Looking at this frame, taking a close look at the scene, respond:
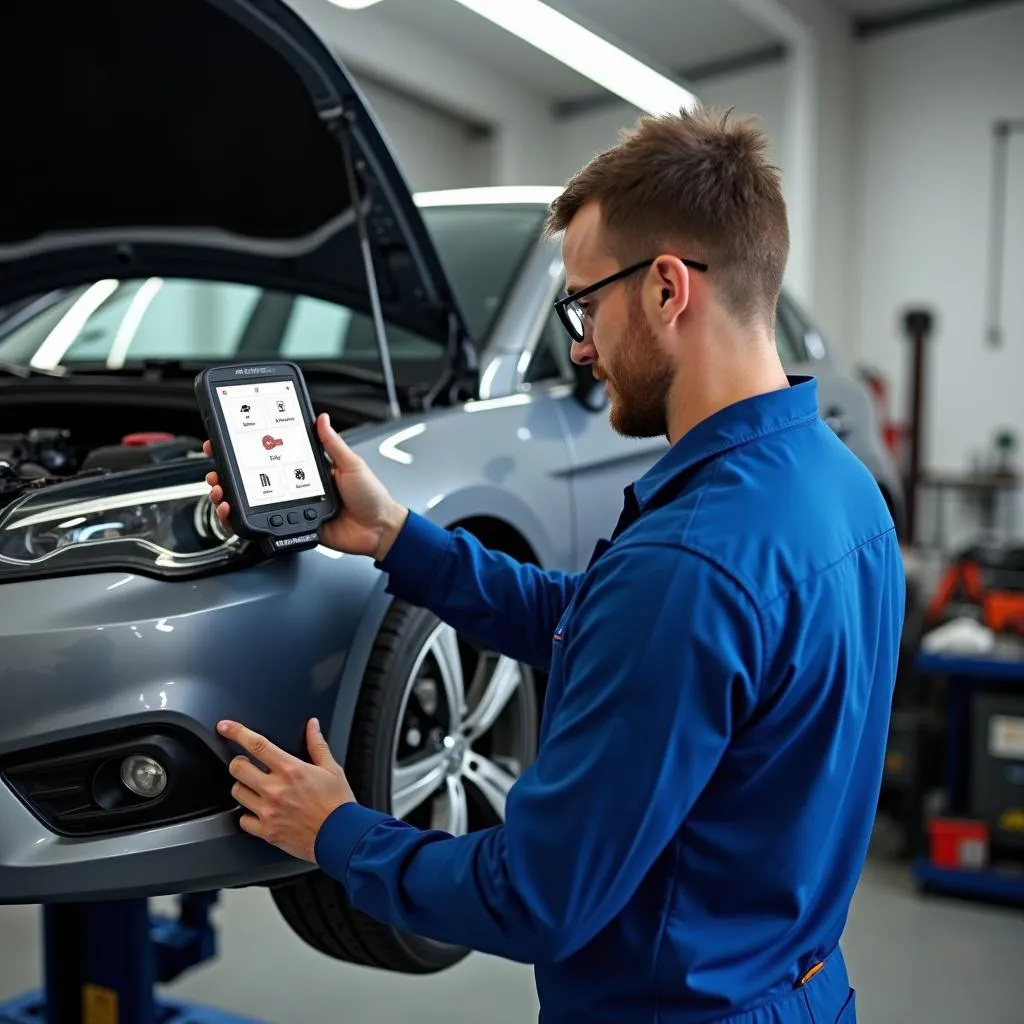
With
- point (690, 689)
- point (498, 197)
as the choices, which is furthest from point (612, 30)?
point (690, 689)

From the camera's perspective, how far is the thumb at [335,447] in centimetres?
146

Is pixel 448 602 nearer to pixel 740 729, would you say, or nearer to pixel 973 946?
pixel 740 729

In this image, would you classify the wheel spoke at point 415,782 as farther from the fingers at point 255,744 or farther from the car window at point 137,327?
the car window at point 137,327

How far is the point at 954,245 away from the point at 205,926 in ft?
20.3

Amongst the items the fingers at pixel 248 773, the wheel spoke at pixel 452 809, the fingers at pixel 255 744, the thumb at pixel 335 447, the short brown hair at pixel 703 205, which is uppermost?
the short brown hair at pixel 703 205

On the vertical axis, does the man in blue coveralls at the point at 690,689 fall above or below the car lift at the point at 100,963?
above

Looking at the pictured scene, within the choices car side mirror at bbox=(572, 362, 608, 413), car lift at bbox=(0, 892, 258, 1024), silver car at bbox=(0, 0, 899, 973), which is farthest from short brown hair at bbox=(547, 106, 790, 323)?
car lift at bbox=(0, 892, 258, 1024)

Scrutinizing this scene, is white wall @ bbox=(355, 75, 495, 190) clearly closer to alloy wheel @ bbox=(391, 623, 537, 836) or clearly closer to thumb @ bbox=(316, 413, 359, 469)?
alloy wheel @ bbox=(391, 623, 537, 836)

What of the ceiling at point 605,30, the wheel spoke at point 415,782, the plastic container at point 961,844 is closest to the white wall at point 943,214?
the ceiling at point 605,30

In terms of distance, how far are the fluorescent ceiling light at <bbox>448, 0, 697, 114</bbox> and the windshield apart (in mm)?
1667

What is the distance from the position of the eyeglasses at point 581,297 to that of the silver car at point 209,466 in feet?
1.54

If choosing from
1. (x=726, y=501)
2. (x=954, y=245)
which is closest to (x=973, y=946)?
(x=726, y=501)

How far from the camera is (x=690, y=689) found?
933mm

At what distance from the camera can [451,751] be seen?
5.89 feet
